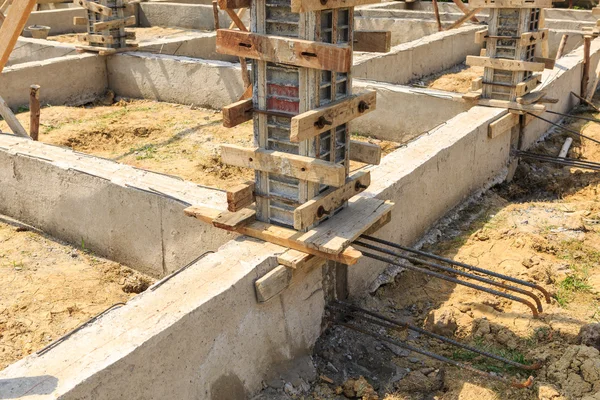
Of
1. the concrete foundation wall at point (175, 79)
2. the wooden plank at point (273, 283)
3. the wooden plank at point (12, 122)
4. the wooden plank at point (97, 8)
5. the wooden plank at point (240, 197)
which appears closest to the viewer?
the wooden plank at point (273, 283)

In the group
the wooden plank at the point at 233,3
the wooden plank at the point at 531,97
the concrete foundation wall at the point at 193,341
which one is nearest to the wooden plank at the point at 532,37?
the wooden plank at the point at 531,97

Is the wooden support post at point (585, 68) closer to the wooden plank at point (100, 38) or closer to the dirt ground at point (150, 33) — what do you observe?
the wooden plank at point (100, 38)

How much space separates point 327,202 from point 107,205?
7.73 feet

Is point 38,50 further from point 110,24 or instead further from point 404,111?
point 404,111

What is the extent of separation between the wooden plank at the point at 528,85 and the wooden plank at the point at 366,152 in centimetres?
402

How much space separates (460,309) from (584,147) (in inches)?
220

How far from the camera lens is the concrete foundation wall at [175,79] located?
11.5m

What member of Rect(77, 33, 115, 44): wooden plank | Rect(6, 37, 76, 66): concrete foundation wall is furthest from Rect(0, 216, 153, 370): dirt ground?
Rect(6, 37, 76, 66): concrete foundation wall

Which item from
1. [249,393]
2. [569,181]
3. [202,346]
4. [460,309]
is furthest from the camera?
[569,181]

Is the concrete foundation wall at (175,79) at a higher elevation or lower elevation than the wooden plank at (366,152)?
lower

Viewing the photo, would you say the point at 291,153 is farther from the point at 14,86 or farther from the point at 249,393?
the point at 14,86

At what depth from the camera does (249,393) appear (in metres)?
4.84

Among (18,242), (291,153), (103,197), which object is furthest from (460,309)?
(18,242)

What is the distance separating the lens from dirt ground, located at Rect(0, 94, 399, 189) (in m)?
9.13
